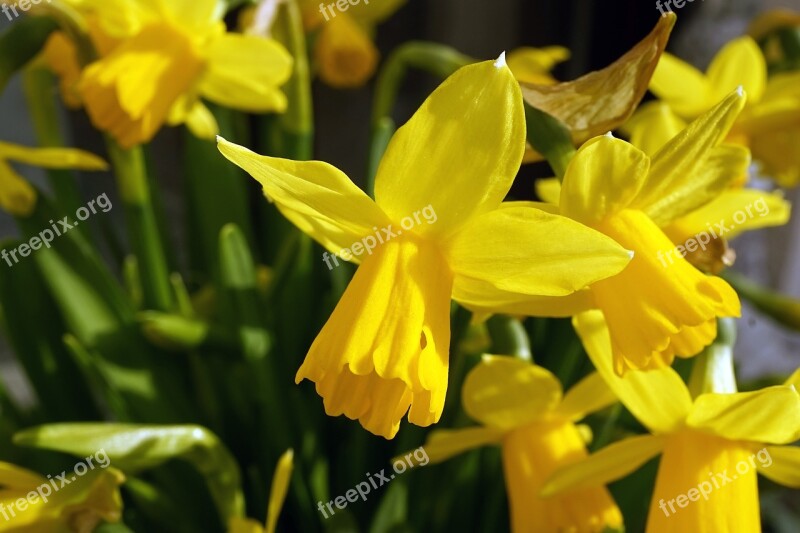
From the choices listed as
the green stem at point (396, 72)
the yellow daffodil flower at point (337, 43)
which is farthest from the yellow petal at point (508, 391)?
the yellow daffodil flower at point (337, 43)

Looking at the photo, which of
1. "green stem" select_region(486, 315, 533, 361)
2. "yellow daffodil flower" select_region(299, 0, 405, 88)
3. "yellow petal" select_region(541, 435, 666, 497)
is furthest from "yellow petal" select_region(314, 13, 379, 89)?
"yellow petal" select_region(541, 435, 666, 497)

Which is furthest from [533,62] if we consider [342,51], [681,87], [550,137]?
[550,137]

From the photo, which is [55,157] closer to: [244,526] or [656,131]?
[244,526]

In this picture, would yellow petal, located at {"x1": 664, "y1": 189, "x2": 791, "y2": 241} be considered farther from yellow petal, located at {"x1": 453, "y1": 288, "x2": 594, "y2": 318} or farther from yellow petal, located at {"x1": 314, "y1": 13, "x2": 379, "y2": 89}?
yellow petal, located at {"x1": 314, "y1": 13, "x2": 379, "y2": 89}

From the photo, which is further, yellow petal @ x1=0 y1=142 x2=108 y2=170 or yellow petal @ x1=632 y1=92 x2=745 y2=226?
yellow petal @ x1=0 y1=142 x2=108 y2=170

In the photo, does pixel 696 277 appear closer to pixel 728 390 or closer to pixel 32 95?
pixel 728 390

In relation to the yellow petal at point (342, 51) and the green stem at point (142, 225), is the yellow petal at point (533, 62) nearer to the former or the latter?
the yellow petal at point (342, 51)
